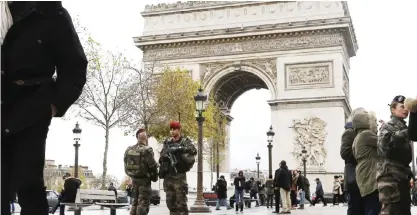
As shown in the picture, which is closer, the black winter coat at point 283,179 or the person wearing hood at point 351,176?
the person wearing hood at point 351,176

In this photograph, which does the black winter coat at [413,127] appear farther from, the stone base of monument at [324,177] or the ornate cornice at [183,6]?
the ornate cornice at [183,6]

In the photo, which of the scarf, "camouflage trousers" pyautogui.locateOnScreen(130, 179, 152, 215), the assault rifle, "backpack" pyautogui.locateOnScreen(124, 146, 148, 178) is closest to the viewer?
the scarf

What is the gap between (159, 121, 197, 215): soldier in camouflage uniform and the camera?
8453 millimetres

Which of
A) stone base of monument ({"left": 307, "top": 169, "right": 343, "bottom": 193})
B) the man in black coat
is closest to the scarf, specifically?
the man in black coat

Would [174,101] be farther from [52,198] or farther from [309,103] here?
[52,198]

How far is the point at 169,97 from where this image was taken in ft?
120

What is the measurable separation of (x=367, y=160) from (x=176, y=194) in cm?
272

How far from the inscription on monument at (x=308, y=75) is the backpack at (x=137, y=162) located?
2775 cm

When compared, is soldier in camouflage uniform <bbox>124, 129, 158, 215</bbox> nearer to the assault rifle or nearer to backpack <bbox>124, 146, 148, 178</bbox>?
backpack <bbox>124, 146, 148, 178</bbox>

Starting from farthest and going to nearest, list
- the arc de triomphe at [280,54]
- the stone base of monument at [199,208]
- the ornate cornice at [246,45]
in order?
the ornate cornice at [246,45], the arc de triomphe at [280,54], the stone base of monument at [199,208]

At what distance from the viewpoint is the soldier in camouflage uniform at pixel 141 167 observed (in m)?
9.45

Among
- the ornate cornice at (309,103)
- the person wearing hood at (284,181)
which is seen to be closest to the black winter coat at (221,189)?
the person wearing hood at (284,181)

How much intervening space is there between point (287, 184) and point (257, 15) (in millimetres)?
23110

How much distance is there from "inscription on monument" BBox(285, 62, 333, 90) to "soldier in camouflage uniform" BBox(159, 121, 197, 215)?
2851cm
